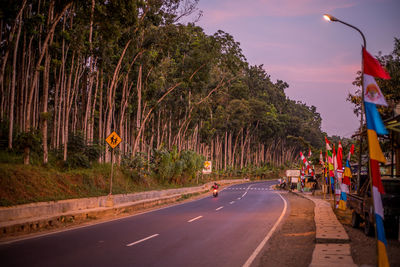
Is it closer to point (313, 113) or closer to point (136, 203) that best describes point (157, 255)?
point (136, 203)

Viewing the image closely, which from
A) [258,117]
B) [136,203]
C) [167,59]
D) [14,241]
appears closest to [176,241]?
[14,241]

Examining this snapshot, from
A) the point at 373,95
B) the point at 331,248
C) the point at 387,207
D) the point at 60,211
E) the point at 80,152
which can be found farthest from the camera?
the point at 80,152

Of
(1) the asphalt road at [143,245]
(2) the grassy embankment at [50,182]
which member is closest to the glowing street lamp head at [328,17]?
(1) the asphalt road at [143,245]

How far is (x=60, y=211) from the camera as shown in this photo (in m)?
16.5

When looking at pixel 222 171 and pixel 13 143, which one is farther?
pixel 222 171

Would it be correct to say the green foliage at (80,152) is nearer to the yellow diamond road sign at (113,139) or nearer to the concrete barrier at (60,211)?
the concrete barrier at (60,211)

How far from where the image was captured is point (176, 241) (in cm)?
1178

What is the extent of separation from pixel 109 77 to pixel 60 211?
15847 mm

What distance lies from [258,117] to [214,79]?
2974 cm

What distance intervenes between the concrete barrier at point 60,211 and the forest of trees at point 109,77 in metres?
4.09

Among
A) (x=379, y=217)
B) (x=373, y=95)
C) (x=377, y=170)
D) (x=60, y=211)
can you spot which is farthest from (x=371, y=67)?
(x=60, y=211)

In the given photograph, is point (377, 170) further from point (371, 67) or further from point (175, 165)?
point (175, 165)

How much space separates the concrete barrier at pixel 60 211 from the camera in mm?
13094

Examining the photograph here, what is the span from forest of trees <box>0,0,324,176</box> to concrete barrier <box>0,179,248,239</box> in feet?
13.4
